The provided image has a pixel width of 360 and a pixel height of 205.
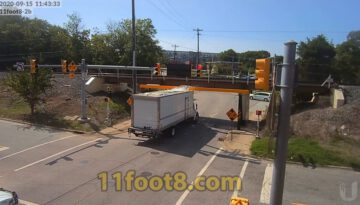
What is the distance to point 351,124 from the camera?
24.5 m

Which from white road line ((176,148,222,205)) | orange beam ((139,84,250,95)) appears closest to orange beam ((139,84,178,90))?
orange beam ((139,84,250,95))

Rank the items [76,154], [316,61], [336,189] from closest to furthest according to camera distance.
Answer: [336,189], [76,154], [316,61]

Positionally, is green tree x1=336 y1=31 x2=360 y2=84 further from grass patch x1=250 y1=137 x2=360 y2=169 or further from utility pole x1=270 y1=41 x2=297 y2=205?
utility pole x1=270 y1=41 x2=297 y2=205

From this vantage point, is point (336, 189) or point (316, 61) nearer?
point (336, 189)

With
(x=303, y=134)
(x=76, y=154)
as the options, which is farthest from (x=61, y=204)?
(x=303, y=134)

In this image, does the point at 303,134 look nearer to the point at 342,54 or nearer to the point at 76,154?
the point at 76,154

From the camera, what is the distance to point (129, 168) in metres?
18.5

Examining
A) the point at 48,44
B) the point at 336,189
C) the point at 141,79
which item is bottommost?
the point at 336,189

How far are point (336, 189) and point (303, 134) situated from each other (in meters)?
8.43

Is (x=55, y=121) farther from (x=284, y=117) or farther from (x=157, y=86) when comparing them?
(x=284, y=117)

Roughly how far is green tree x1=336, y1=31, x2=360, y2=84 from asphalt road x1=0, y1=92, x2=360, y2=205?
48603 mm

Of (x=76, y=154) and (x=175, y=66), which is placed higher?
(x=175, y=66)

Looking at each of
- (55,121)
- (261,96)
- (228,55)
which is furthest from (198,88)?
(228,55)

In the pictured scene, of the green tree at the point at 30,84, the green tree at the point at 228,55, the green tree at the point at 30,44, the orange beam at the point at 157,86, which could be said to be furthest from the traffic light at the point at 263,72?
the green tree at the point at 228,55
